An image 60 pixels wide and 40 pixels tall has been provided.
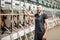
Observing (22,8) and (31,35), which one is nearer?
(22,8)

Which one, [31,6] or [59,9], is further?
[59,9]

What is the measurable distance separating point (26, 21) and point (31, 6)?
0.80m

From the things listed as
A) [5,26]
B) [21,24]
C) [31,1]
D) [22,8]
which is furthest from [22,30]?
[31,1]

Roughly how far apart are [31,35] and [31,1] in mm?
1176

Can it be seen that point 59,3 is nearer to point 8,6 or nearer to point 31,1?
point 31,1

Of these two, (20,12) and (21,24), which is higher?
(20,12)

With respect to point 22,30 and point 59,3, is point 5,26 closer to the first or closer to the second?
point 22,30

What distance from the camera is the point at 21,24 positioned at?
608 cm

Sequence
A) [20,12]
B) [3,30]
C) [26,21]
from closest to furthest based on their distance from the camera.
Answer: [3,30], [20,12], [26,21]

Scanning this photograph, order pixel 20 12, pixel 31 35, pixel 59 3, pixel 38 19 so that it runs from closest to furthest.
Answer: pixel 38 19 < pixel 20 12 < pixel 31 35 < pixel 59 3

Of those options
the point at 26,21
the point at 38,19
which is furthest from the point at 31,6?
the point at 38,19

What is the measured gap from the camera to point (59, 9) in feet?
59.0

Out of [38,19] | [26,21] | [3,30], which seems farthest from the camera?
[26,21]

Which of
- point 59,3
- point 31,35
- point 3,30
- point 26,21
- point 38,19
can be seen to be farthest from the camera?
point 59,3
